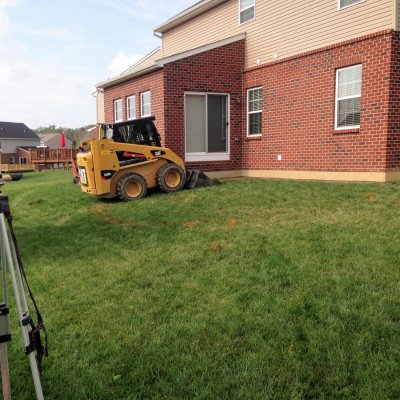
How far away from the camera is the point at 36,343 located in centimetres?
261

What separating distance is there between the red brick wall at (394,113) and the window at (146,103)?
826 cm

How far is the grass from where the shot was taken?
3078mm

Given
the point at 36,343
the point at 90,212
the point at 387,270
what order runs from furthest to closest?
the point at 90,212 → the point at 387,270 → the point at 36,343

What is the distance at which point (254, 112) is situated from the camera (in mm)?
14766

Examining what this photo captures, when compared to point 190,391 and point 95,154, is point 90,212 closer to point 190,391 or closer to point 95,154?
point 95,154

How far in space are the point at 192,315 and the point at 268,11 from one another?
42.1 feet

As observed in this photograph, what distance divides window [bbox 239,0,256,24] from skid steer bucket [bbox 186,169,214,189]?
6.68 m

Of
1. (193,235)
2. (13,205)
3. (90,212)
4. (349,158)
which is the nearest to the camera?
(193,235)

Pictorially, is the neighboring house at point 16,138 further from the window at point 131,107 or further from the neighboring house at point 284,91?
the neighboring house at point 284,91

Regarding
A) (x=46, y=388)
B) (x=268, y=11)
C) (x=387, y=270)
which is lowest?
(x=46, y=388)

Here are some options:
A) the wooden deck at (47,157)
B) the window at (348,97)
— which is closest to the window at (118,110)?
the window at (348,97)

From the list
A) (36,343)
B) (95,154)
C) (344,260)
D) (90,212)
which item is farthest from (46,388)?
(95,154)

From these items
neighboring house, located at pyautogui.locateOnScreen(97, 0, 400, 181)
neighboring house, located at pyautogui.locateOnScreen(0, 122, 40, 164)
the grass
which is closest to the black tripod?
the grass

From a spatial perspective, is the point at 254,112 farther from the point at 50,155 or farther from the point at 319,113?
the point at 50,155
